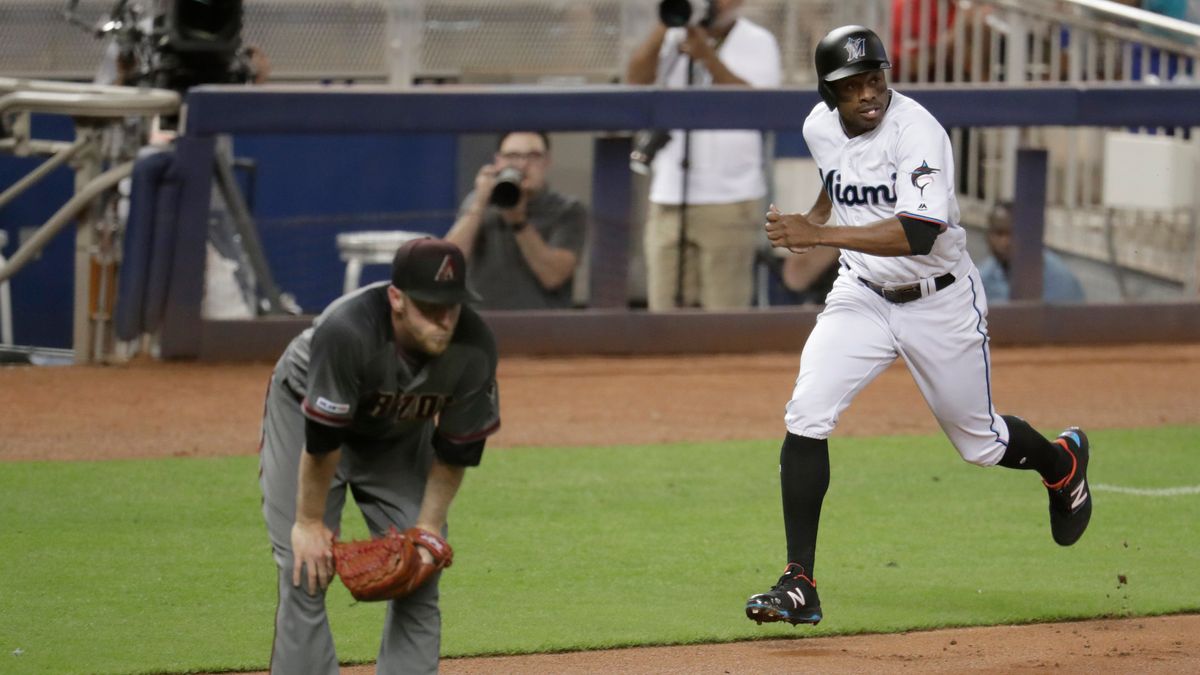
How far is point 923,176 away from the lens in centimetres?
476

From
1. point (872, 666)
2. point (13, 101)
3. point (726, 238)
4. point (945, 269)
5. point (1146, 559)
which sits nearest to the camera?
point (872, 666)

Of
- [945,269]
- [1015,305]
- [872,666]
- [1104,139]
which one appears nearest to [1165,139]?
[1104,139]

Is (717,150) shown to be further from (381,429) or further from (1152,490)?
(381,429)

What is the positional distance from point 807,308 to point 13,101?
4.66m

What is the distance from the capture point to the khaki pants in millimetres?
9680

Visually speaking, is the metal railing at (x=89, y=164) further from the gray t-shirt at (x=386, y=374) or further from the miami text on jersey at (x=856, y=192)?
the gray t-shirt at (x=386, y=374)

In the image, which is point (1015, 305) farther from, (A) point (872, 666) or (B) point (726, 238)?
(A) point (872, 666)

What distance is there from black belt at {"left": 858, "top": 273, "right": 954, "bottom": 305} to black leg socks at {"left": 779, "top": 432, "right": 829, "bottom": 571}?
52cm

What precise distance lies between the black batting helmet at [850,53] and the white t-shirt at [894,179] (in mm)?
221

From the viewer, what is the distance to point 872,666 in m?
4.71

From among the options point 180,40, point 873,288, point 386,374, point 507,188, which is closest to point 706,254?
point 507,188

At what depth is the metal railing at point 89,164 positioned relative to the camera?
8.82 meters

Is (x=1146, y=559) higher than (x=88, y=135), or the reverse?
(x=88, y=135)

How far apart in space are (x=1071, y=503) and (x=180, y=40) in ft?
18.7
